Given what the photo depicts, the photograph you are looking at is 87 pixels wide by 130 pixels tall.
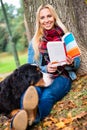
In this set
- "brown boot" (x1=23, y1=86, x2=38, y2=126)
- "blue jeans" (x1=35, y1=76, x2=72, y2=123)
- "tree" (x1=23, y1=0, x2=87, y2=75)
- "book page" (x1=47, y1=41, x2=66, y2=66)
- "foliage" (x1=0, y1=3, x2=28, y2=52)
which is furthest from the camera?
"foliage" (x1=0, y1=3, x2=28, y2=52)

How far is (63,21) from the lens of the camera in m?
5.79

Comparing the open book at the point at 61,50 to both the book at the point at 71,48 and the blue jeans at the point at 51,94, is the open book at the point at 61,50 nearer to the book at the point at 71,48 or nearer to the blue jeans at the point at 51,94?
the book at the point at 71,48

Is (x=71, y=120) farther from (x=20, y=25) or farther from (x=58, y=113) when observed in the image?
(x=20, y=25)

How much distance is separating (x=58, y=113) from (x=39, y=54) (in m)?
0.91

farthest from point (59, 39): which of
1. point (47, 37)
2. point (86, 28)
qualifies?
point (86, 28)

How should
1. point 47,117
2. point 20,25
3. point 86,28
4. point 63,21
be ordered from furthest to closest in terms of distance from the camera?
point 20,25
point 86,28
point 63,21
point 47,117

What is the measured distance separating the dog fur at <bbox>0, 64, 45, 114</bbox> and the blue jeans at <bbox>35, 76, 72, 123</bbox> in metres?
0.15

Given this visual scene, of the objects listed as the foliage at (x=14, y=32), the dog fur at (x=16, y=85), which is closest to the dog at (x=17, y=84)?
the dog fur at (x=16, y=85)

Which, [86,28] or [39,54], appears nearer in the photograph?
[39,54]

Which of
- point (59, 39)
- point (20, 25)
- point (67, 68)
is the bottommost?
point (20, 25)

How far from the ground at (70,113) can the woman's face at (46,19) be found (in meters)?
0.89

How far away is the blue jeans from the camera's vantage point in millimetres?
4797

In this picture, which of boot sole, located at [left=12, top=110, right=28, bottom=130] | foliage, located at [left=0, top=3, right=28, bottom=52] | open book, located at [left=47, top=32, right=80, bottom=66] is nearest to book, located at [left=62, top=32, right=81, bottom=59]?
open book, located at [left=47, top=32, right=80, bottom=66]

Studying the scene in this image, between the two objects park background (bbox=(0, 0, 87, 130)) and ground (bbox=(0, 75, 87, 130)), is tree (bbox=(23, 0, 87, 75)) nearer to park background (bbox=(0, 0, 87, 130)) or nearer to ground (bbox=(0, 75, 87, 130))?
park background (bbox=(0, 0, 87, 130))
